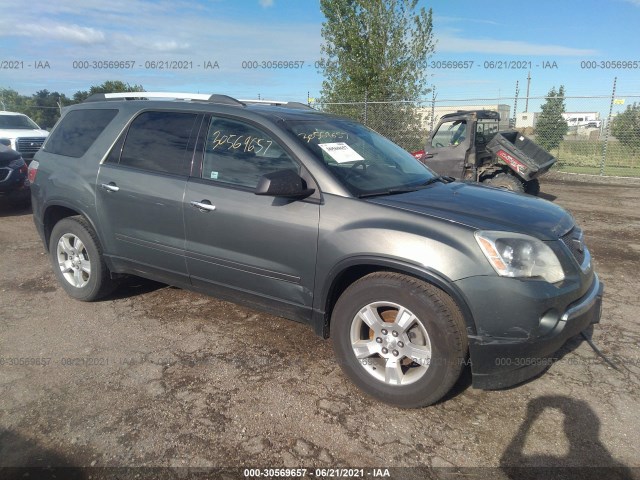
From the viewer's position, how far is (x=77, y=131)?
4.43m

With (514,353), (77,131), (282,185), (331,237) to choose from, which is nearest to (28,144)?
(77,131)

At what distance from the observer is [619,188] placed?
38.9ft

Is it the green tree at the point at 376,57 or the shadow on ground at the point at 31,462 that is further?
the green tree at the point at 376,57

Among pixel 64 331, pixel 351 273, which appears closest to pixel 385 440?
pixel 351 273

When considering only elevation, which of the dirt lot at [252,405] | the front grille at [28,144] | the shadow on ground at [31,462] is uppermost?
the front grille at [28,144]

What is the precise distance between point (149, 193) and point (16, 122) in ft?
39.5

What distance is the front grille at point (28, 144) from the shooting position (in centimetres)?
1174

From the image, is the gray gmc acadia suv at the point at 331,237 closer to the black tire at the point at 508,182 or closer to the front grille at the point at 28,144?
the black tire at the point at 508,182

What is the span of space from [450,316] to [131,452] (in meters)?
1.88

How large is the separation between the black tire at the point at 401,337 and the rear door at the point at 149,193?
150cm

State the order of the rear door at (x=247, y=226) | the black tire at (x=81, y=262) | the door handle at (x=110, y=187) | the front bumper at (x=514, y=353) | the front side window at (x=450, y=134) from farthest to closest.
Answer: the front side window at (x=450, y=134), the black tire at (x=81, y=262), the door handle at (x=110, y=187), the rear door at (x=247, y=226), the front bumper at (x=514, y=353)

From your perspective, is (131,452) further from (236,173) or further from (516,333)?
(516,333)

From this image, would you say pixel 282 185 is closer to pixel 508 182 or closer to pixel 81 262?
pixel 81 262

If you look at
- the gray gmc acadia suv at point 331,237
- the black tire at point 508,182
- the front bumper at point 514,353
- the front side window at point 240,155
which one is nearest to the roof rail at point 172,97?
the gray gmc acadia suv at point 331,237
